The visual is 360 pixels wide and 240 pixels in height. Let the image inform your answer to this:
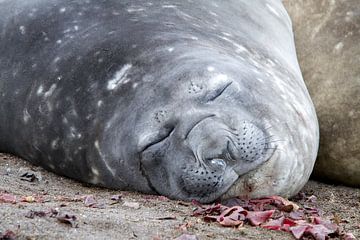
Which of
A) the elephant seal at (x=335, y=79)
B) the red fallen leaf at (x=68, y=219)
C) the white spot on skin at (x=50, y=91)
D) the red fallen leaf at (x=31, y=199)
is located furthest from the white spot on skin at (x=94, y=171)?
the elephant seal at (x=335, y=79)

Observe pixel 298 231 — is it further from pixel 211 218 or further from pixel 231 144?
pixel 231 144

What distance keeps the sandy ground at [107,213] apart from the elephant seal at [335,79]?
13.8 inches

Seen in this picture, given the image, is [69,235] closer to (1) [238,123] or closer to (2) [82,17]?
(1) [238,123]

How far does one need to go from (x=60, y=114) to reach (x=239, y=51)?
0.98 meters

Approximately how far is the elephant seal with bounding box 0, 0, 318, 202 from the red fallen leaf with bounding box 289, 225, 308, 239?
2.27 feet

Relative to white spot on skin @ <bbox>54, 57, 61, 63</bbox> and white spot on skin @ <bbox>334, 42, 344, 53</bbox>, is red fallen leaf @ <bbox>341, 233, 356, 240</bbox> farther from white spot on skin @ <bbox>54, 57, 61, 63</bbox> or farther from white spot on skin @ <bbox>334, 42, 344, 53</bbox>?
white spot on skin @ <bbox>334, 42, 344, 53</bbox>

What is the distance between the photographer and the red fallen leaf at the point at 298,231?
362 centimetres

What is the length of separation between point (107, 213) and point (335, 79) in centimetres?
219

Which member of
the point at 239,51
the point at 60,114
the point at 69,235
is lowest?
the point at 69,235

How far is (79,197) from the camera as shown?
14.1ft

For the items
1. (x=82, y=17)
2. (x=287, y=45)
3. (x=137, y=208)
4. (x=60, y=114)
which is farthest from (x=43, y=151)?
(x=287, y=45)

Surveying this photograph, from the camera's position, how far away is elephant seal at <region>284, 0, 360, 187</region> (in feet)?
17.9

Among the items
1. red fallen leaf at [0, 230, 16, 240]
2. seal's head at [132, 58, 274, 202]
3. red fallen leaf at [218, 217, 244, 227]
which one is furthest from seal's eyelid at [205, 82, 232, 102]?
red fallen leaf at [0, 230, 16, 240]

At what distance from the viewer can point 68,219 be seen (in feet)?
11.5
